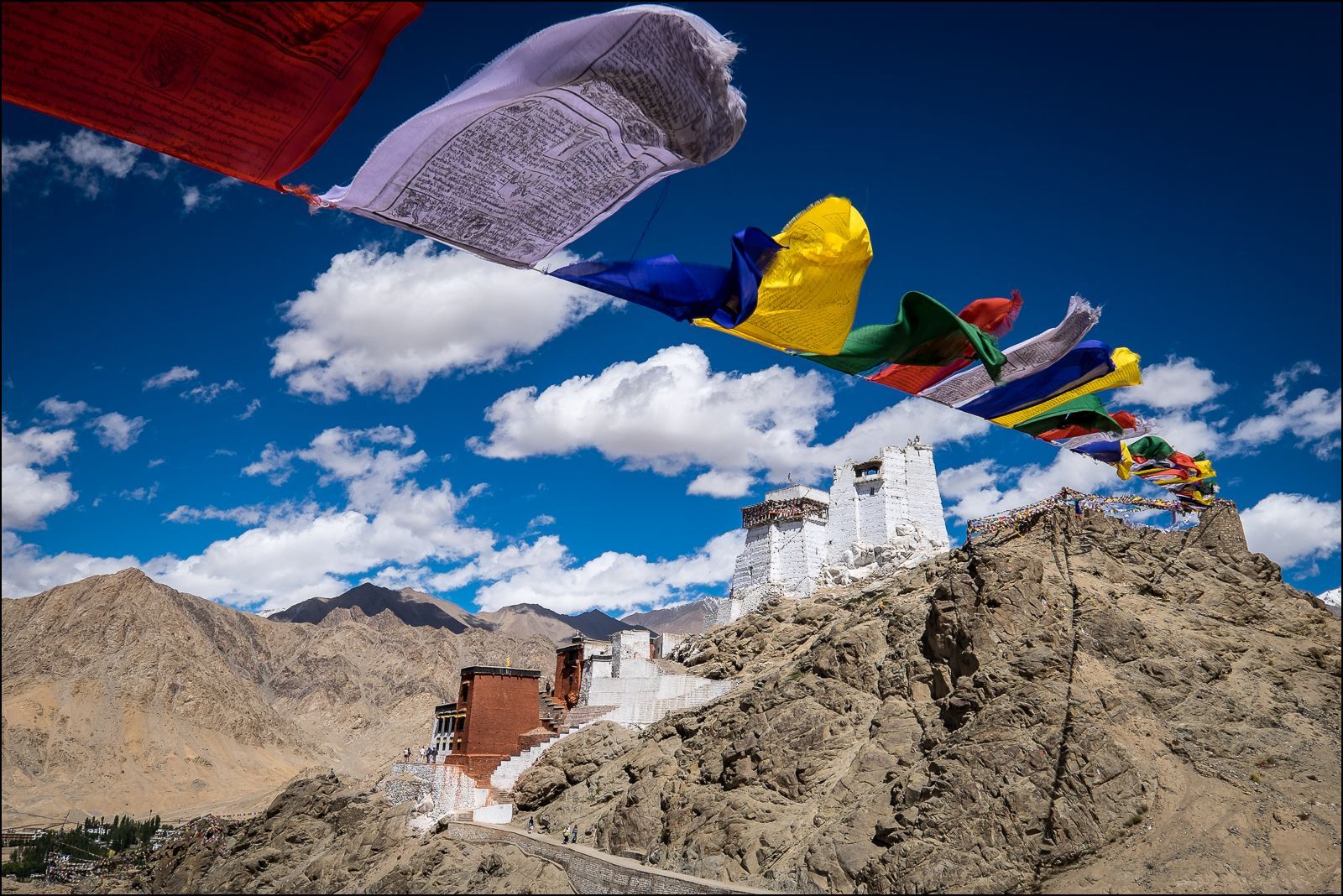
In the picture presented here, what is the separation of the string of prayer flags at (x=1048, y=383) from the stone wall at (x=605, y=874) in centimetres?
824

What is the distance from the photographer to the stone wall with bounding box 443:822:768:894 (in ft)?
47.0

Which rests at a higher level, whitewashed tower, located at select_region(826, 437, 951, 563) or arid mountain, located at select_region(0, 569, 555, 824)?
whitewashed tower, located at select_region(826, 437, 951, 563)

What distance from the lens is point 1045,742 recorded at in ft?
41.9

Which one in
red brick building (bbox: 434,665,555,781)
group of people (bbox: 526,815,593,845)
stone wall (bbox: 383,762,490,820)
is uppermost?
red brick building (bbox: 434,665,555,781)

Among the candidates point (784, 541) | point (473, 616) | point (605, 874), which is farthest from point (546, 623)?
point (605, 874)

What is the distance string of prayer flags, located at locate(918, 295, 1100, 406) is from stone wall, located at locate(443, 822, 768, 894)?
26.9 feet

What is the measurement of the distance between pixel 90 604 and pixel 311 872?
63032 millimetres

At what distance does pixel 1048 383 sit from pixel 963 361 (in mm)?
1943

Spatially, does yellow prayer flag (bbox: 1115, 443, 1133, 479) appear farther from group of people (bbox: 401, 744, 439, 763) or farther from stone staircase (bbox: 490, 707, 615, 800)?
group of people (bbox: 401, 744, 439, 763)

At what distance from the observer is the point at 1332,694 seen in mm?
12562

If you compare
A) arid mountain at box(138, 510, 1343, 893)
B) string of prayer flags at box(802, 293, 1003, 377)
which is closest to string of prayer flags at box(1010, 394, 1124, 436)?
string of prayer flags at box(802, 293, 1003, 377)

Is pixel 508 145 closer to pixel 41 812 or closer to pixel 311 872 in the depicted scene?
pixel 311 872

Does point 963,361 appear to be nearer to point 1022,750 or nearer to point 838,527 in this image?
point 1022,750

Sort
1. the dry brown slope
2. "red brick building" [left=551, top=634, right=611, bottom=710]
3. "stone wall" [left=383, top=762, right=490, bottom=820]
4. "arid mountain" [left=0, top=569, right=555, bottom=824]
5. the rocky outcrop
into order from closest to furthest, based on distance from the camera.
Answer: the dry brown slope, the rocky outcrop, "stone wall" [left=383, top=762, right=490, bottom=820], "red brick building" [left=551, top=634, right=611, bottom=710], "arid mountain" [left=0, top=569, right=555, bottom=824]
